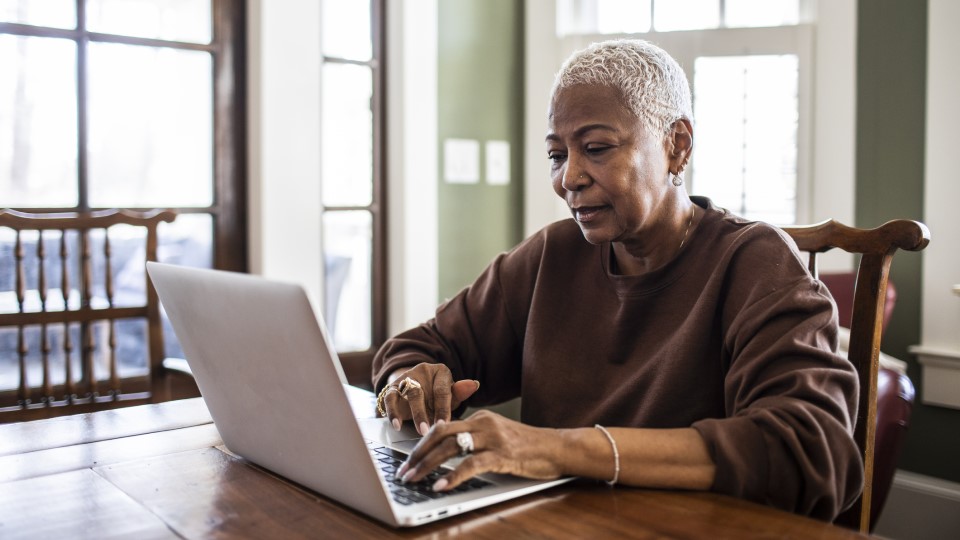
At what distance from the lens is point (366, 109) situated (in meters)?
2.99

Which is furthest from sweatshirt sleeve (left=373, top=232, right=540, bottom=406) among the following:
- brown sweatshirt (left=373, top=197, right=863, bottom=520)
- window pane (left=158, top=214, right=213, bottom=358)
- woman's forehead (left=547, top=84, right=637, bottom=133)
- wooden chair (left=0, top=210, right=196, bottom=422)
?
window pane (left=158, top=214, right=213, bottom=358)

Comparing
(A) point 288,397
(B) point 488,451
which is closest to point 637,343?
(B) point 488,451

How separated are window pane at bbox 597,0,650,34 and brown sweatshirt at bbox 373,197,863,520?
190cm

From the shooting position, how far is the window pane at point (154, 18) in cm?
244

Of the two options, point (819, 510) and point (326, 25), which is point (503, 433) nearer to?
point (819, 510)

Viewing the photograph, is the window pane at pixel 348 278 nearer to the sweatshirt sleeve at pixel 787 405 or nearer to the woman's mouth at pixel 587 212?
the woman's mouth at pixel 587 212

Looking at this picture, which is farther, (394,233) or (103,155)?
(394,233)

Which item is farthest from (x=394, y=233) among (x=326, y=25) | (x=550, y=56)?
(x=550, y=56)

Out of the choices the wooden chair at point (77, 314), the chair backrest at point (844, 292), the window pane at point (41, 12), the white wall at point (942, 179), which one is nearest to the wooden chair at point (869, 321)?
the chair backrest at point (844, 292)

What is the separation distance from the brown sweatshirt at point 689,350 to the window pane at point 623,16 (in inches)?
74.7

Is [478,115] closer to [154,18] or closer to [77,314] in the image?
[154,18]

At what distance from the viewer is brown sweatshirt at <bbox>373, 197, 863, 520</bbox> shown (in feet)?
3.15

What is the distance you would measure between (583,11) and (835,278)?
139 cm

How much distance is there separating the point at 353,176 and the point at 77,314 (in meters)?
1.22
